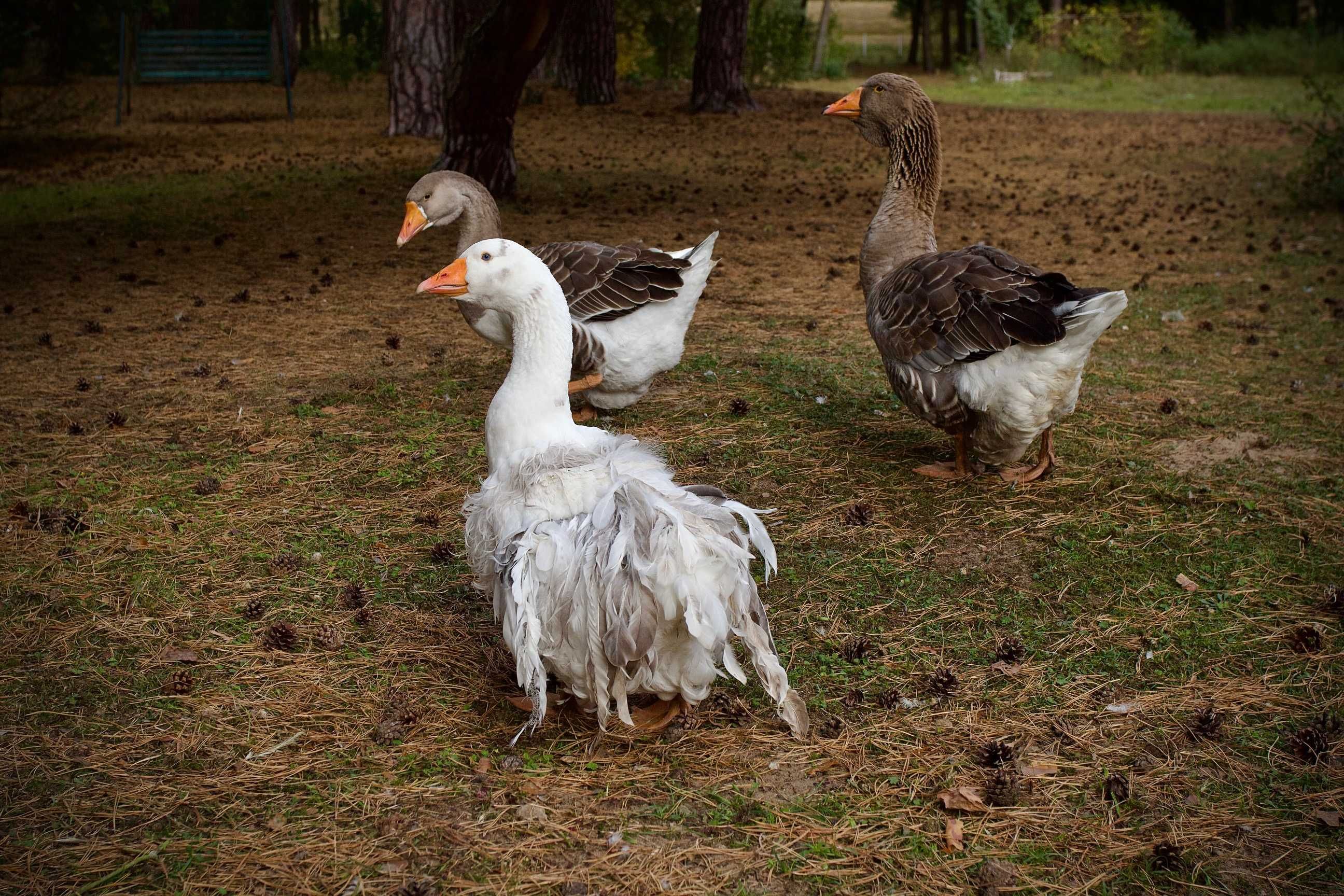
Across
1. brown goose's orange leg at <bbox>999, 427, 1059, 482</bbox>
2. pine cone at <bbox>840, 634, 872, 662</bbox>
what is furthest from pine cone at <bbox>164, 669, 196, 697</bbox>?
brown goose's orange leg at <bbox>999, 427, 1059, 482</bbox>

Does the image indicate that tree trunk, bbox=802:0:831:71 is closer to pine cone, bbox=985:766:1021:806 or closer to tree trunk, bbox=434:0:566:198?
tree trunk, bbox=434:0:566:198

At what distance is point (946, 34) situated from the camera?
3953 centimetres

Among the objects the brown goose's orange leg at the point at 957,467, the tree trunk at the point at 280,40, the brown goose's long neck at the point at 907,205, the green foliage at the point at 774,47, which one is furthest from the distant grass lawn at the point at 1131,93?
the brown goose's orange leg at the point at 957,467

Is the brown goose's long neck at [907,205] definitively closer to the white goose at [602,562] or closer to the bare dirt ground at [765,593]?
the bare dirt ground at [765,593]

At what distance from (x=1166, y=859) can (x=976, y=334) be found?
2.50 m

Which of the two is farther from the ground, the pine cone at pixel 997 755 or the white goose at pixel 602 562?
the white goose at pixel 602 562

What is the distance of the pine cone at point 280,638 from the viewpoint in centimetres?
382

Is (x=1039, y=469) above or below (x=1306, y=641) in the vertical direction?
above

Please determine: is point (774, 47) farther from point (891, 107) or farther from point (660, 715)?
point (660, 715)

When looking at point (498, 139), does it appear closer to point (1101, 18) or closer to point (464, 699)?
point (464, 699)

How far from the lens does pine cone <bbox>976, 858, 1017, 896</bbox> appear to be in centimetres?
279

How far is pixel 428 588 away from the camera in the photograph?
4285 mm

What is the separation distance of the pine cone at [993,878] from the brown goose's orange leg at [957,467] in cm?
266

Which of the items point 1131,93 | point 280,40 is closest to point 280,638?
Answer: point 280,40
